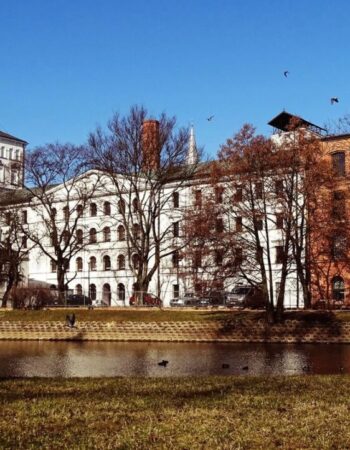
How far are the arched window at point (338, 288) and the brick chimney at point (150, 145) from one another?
20638 mm

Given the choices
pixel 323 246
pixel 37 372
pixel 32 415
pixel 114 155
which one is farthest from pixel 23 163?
pixel 32 415

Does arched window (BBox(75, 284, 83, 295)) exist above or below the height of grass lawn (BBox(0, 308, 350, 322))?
above

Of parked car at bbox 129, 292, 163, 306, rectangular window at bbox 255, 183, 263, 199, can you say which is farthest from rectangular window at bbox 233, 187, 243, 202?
parked car at bbox 129, 292, 163, 306

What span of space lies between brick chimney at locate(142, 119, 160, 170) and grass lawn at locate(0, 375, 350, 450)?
4269cm

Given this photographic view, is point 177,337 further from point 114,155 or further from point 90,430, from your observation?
point 90,430

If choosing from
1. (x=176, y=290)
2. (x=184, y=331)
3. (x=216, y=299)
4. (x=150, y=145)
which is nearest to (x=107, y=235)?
(x=176, y=290)

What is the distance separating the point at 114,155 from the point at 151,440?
49713 mm

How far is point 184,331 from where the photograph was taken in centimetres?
4678

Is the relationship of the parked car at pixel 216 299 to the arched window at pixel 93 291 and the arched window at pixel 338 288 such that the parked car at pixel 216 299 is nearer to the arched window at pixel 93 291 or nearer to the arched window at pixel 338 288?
the arched window at pixel 338 288

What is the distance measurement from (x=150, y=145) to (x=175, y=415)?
4739 centimetres

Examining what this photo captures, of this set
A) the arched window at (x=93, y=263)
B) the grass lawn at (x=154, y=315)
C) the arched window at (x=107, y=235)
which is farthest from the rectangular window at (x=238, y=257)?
the arched window at (x=93, y=263)

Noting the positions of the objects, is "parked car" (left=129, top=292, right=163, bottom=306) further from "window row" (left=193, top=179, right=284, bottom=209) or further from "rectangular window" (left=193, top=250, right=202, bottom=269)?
"window row" (left=193, top=179, right=284, bottom=209)

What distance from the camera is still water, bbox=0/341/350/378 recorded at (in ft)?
85.4

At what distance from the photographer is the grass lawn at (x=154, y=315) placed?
45.2 meters
